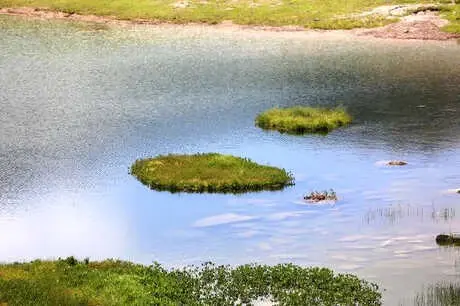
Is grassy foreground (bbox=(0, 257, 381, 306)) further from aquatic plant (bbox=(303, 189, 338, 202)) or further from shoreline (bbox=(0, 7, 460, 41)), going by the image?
shoreline (bbox=(0, 7, 460, 41))

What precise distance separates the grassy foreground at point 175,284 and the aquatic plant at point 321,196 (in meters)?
15.8

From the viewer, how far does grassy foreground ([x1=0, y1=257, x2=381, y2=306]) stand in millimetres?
40094

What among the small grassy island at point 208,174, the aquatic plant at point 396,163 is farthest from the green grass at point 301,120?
the small grassy island at point 208,174

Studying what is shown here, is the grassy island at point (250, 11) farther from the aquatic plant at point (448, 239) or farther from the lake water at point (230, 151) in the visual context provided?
the aquatic plant at point (448, 239)

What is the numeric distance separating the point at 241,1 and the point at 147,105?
86.3 metres

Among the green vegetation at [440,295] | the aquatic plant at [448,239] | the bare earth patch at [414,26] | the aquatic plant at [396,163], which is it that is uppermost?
the bare earth patch at [414,26]

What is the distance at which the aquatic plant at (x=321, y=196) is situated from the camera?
62.2 metres

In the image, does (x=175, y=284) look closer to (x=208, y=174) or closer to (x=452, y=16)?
(x=208, y=174)

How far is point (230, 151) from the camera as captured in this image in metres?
75.2

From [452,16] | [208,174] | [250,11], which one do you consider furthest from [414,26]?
[208,174]

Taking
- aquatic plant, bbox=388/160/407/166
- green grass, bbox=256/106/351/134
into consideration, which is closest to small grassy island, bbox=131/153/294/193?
aquatic plant, bbox=388/160/407/166

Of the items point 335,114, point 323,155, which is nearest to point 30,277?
point 323,155

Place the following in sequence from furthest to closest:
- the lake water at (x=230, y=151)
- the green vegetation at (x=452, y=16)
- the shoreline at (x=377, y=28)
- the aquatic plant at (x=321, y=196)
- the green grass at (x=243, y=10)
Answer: the green grass at (x=243, y=10) < the green vegetation at (x=452, y=16) < the shoreline at (x=377, y=28) < the aquatic plant at (x=321, y=196) < the lake water at (x=230, y=151)

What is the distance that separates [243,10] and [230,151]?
10254cm
